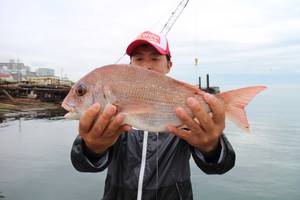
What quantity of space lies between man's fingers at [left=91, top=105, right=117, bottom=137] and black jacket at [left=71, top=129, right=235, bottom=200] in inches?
16.8

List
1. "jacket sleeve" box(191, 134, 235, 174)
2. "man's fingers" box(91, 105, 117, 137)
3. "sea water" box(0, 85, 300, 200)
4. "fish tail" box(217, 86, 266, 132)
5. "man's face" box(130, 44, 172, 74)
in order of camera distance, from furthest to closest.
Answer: "sea water" box(0, 85, 300, 200) → "man's face" box(130, 44, 172, 74) → "jacket sleeve" box(191, 134, 235, 174) → "fish tail" box(217, 86, 266, 132) → "man's fingers" box(91, 105, 117, 137)

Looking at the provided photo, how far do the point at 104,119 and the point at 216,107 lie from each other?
3.08ft

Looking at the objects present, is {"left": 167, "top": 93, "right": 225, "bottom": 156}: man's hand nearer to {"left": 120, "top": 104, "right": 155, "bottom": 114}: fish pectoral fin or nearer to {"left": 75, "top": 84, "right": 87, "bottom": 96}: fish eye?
{"left": 120, "top": 104, "right": 155, "bottom": 114}: fish pectoral fin

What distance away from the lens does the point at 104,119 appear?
8.15 feet

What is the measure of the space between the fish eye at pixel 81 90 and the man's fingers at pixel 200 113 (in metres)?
0.92

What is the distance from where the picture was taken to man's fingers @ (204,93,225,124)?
8.26 feet

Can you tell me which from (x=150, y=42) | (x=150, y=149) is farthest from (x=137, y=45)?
(x=150, y=149)

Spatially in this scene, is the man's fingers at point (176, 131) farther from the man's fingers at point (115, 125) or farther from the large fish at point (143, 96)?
the man's fingers at point (115, 125)

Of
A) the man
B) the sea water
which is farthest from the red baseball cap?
the sea water

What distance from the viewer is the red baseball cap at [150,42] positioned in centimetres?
326

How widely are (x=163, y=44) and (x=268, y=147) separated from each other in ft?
63.6

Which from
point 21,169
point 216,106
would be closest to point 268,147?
point 21,169

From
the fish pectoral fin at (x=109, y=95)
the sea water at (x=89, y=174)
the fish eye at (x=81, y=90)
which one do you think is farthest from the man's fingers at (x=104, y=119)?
the sea water at (x=89, y=174)

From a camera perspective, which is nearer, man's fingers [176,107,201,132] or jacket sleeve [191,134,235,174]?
man's fingers [176,107,201,132]
